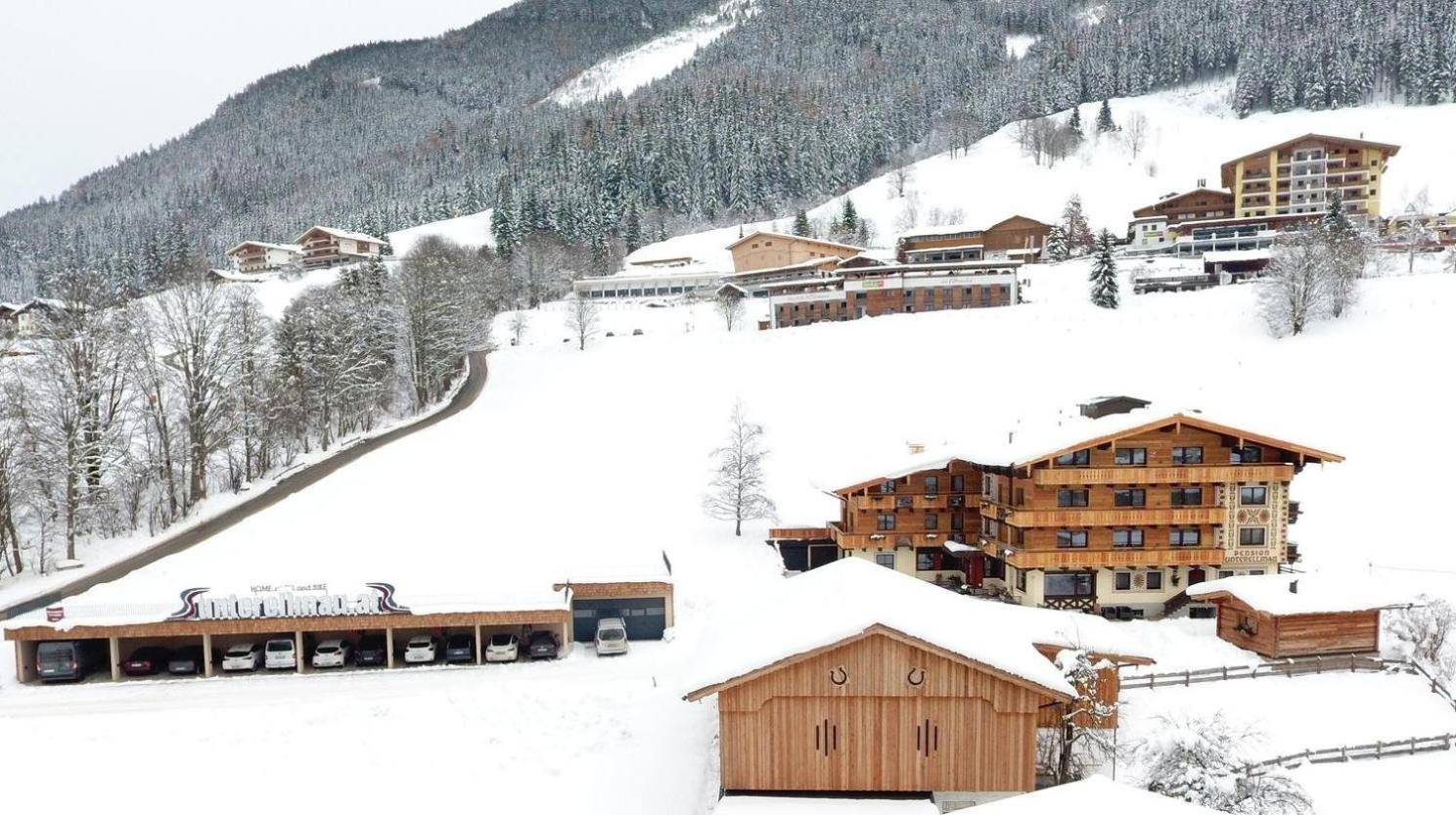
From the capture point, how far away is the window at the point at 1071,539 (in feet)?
105

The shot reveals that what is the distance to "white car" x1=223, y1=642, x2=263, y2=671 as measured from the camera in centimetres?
2728

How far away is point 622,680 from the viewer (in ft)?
84.5

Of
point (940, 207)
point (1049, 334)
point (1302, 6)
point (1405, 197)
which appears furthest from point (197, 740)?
point (1302, 6)

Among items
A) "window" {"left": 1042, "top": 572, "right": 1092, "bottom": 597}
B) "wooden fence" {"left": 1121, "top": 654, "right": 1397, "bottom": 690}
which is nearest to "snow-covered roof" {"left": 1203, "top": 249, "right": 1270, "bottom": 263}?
"window" {"left": 1042, "top": 572, "right": 1092, "bottom": 597}

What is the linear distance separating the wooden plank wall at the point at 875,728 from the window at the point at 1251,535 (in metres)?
20.0

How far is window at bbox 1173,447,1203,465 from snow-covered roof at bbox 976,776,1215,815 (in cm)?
2246

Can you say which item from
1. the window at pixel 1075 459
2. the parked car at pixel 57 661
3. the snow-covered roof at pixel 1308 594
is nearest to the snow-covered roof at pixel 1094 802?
the snow-covered roof at pixel 1308 594

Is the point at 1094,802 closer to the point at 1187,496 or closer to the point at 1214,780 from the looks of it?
the point at 1214,780

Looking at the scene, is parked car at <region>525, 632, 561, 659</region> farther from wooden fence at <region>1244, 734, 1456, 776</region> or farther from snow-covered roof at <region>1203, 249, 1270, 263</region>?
snow-covered roof at <region>1203, 249, 1270, 263</region>

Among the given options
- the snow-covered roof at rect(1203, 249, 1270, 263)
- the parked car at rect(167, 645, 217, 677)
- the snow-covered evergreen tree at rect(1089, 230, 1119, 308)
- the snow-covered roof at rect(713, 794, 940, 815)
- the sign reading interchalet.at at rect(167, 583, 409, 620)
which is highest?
the snow-covered roof at rect(1203, 249, 1270, 263)

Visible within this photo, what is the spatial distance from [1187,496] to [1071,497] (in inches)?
179

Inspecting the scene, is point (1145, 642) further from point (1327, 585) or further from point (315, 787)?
point (315, 787)

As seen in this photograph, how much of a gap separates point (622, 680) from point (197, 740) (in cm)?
1127

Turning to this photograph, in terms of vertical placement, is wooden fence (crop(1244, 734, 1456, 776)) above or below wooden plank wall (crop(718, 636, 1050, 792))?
below
